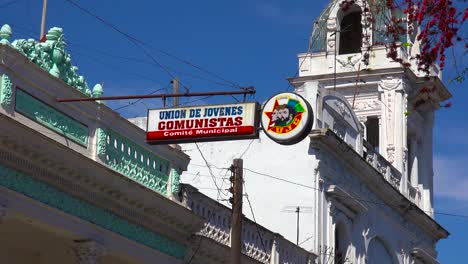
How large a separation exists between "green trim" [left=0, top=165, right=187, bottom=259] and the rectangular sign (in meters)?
1.66

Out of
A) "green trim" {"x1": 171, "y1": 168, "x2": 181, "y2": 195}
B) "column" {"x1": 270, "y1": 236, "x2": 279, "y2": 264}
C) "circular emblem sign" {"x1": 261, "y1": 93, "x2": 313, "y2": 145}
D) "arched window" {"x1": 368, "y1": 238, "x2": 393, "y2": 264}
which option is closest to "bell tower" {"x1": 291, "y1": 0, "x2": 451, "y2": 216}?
"arched window" {"x1": 368, "y1": 238, "x2": 393, "y2": 264}

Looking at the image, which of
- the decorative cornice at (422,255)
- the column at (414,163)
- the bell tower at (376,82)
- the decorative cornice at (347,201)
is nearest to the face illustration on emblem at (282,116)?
the decorative cornice at (347,201)

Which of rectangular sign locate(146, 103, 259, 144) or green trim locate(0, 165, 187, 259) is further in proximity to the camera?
rectangular sign locate(146, 103, 259, 144)

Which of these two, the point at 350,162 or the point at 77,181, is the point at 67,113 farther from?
the point at 350,162

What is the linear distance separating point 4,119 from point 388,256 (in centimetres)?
1908

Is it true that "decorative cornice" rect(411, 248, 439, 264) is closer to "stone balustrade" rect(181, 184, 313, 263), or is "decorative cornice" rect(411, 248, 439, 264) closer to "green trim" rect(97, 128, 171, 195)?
"stone balustrade" rect(181, 184, 313, 263)

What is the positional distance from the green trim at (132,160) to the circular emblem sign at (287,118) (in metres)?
2.73

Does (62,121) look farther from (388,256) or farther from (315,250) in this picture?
(388,256)

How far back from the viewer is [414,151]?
1451 inches

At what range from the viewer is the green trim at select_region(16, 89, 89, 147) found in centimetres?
1670

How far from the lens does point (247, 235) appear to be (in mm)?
23641

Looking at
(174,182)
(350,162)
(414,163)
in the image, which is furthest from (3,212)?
(414,163)

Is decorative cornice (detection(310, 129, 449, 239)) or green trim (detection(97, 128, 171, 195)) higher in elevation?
decorative cornice (detection(310, 129, 449, 239))

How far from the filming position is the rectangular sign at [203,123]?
54.8 ft
